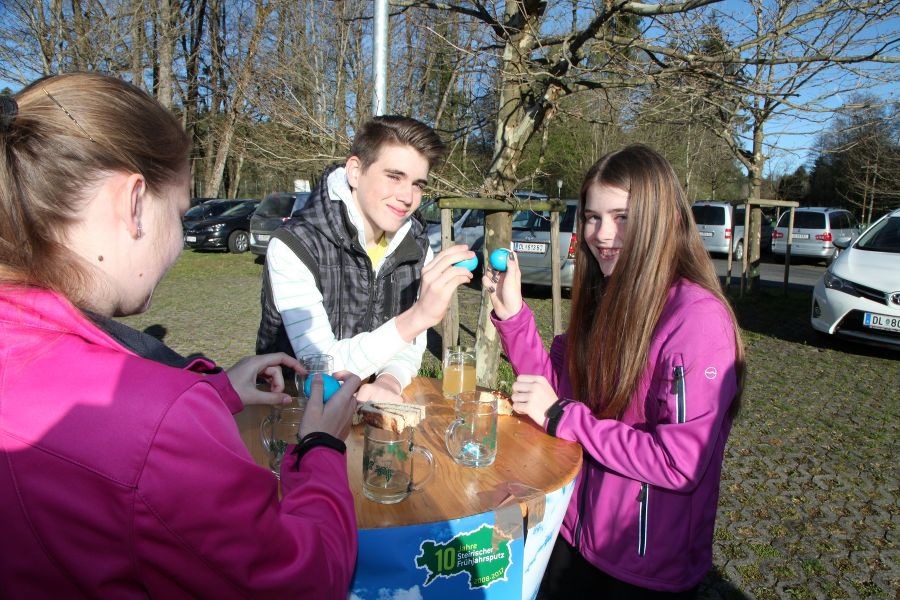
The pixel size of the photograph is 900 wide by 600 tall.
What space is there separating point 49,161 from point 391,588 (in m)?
1.26

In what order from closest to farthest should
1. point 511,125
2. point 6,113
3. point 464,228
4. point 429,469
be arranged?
point 6,113, point 429,469, point 511,125, point 464,228

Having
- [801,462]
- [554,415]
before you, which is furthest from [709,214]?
[554,415]

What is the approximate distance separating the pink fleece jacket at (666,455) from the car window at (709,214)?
18.0 m

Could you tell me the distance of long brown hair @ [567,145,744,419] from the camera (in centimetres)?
198

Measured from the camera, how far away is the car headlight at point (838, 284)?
24.2 feet

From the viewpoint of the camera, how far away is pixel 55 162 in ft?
3.49

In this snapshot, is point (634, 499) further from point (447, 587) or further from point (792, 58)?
point (792, 58)

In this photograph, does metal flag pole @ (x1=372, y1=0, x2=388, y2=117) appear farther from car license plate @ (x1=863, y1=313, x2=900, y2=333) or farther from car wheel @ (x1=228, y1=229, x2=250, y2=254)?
car wheel @ (x1=228, y1=229, x2=250, y2=254)

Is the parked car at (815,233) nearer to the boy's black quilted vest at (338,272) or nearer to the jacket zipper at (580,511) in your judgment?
the boy's black quilted vest at (338,272)

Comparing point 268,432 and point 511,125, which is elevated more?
point 511,125

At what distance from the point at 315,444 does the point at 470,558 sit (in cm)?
61

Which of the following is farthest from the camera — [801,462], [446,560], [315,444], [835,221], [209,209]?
[209,209]

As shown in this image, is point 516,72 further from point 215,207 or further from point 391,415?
point 215,207

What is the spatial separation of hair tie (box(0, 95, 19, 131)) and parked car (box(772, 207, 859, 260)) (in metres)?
20.0
